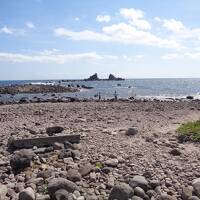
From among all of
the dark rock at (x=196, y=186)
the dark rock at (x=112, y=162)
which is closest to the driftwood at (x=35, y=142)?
the dark rock at (x=112, y=162)

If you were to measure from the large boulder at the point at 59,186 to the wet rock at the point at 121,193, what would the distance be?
106 cm

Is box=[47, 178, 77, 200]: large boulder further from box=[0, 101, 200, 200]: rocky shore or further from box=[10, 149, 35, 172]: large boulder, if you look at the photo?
box=[10, 149, 35, 172]: large boulder

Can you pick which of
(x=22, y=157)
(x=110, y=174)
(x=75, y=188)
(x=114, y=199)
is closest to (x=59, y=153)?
(x=22, y=157)

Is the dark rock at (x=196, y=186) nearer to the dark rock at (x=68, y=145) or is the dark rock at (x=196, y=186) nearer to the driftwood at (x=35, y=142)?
the dark rock at (x=68, y=145)

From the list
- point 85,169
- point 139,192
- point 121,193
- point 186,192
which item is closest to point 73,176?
point 85,169

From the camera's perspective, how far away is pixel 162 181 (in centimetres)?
1084

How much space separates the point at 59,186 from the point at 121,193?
156 cm

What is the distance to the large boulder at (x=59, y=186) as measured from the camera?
973cm

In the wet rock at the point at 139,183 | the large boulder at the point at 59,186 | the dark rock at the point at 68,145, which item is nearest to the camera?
the large boulder at the point at 59,186

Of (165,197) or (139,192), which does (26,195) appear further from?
(165,197)

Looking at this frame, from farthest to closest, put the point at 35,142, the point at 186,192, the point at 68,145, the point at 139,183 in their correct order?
the point at 35,142 < the point at 68,145 < the point at 139,183 < the point at 186,192

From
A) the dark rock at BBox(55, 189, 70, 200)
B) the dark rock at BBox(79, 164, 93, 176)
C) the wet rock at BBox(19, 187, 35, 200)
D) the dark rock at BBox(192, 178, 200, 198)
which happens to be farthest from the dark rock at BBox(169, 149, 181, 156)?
the wet rock at BBox(19, 187, 35, 200)

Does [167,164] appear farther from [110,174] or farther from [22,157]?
[22,157]

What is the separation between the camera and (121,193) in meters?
9.54
